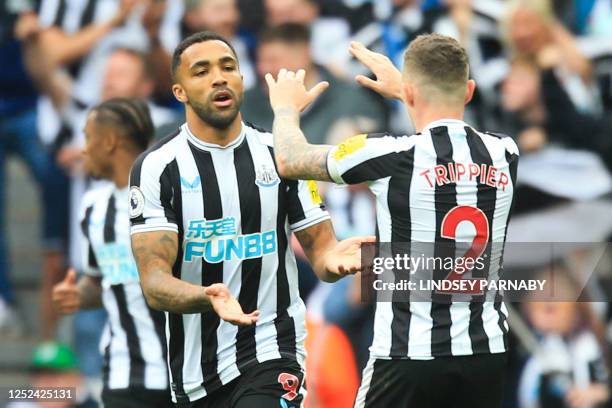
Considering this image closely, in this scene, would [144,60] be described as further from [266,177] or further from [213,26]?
[266,177]

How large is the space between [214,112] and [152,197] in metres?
0.47

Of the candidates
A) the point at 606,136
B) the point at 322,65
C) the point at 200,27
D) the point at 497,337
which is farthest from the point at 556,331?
the point at 497,337

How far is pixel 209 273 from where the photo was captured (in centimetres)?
595

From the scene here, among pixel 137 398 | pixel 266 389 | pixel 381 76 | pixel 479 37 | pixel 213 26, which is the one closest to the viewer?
pixel 266 389

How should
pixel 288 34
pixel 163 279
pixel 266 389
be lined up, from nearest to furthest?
1. pixel 163 279
2. pixel 266 389
3. pixel 288 34

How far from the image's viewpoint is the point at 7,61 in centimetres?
1088

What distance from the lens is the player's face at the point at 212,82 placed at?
591 cm

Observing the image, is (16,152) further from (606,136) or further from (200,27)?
(606,136)

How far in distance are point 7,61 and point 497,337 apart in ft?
21.4

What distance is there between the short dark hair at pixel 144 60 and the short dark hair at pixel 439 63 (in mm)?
5282

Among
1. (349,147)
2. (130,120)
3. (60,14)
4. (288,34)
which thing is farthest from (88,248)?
(60,14)

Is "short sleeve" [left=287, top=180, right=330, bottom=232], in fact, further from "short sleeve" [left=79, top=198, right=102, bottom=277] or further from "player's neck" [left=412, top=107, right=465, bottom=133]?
"short sleeve" [left=79, top=198, right=102, bottom=277]

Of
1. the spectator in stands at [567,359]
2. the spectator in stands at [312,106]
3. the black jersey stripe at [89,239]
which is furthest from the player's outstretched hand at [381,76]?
the spectator in stands at [567,359]

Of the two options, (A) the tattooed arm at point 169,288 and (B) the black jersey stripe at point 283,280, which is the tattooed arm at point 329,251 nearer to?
(B) the black jersey stripe at point 283,280
